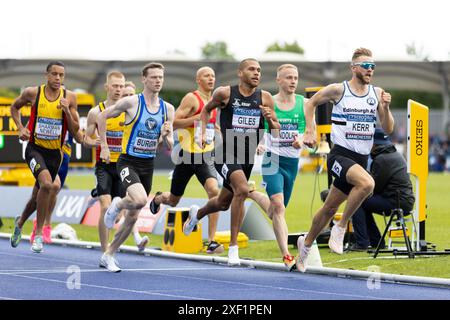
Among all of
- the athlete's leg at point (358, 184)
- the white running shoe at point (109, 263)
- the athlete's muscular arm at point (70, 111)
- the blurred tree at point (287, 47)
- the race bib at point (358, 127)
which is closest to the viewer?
the athlete's leg at point (358, 184)

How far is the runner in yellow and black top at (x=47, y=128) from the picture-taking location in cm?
1422

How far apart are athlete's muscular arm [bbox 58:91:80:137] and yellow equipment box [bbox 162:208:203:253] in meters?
2.01

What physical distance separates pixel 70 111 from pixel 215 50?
3859 inches

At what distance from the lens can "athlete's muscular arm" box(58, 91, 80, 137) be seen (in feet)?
46.3

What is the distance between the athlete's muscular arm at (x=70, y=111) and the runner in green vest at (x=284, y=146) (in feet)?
8.45

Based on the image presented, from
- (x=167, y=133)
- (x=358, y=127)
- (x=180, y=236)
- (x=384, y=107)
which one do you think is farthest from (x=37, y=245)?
(x=384, y=107)

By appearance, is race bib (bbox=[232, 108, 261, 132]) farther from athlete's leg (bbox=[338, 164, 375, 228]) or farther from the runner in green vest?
athlete's leg (bbox=[338, 164, 375, 228])

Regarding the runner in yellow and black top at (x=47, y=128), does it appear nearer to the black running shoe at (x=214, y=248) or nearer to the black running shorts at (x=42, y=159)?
the black running shorts at (x=42, y=159)

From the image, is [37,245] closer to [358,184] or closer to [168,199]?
[168,199]

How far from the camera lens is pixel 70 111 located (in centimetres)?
1424

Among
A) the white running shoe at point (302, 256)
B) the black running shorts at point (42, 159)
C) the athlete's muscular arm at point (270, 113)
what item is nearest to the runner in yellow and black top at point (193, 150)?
the black running shorts at point (42, 159)

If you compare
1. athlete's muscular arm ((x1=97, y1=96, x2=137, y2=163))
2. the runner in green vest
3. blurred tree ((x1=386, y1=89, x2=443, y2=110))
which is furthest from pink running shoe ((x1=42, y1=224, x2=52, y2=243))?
blurred tree ((x1=386, y1=89, x2=443, y2=110))

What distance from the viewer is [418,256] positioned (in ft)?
43.3
